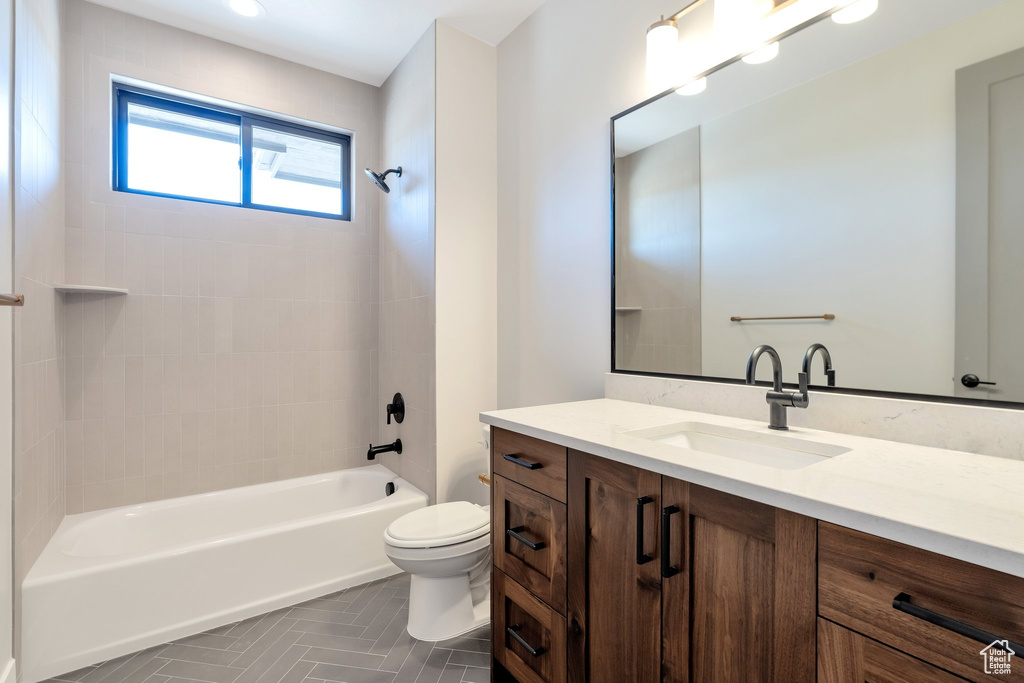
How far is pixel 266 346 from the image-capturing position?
269 centimetres

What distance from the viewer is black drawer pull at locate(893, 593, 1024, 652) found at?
1.77ft

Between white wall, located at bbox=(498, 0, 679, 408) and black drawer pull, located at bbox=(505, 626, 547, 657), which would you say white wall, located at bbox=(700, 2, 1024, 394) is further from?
black drawer pull, located at bbox=(505, 626, 547, 657)

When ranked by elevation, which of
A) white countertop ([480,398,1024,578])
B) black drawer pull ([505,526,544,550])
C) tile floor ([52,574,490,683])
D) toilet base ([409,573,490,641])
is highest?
white countertop ([480,398,1024,578])

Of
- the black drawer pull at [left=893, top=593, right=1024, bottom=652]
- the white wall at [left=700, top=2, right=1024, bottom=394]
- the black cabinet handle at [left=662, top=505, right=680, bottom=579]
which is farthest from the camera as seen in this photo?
the white wall at [left=700, top=2, right=1024, bottom=394]

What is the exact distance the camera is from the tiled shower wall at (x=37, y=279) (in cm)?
158

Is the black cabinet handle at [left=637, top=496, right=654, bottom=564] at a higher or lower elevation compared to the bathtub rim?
higher

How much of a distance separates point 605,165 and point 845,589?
5.29 ft

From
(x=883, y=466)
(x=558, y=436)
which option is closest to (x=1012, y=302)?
(x=883, y=466)

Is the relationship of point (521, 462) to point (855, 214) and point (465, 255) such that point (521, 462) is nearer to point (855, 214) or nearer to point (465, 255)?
point (855, 214)

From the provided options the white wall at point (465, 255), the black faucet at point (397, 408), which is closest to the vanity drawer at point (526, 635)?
the white wall at point (465, 255)

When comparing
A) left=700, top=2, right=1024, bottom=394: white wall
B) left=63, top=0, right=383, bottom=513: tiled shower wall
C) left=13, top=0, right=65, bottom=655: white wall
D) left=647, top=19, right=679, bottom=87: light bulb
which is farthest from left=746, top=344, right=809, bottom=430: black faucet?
left=63, top=0, right=383, bottom=513: tiled shower wall

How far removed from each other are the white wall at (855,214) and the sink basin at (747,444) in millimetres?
232

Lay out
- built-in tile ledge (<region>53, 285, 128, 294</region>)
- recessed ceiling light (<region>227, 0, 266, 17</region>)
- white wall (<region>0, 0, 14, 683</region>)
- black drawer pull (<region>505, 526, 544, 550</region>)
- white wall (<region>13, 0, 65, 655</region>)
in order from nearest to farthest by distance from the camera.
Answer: black drawer pull (<region>505, 526, 544, 550</region>)
white wall (<region>0, 0, 14, 683</region>)
white wall (<region>13, 0, 65, 655</region>)
built-in tile ledge (<region>53, 285, 128, 294</region>)
recessed ceiling light (<region>227, 0, 266, 17</region>)

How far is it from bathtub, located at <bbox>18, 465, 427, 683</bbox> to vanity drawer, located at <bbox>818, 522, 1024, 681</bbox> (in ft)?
6.67
